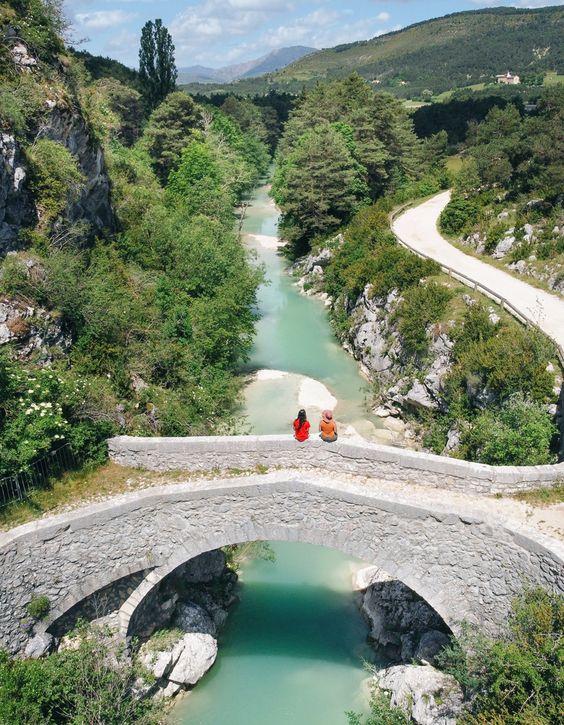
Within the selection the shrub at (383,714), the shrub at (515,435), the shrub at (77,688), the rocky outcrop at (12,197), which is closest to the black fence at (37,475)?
the shrub at (77,688)

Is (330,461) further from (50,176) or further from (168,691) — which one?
(50,176)

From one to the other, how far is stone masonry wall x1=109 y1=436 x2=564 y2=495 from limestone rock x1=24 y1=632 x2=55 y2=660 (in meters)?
3.74

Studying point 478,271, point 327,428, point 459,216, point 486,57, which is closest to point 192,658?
point 327,428

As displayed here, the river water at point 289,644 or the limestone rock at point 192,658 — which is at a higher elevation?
the limestone rock at point 192,658

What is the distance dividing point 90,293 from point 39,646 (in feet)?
29.4

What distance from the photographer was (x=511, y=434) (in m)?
14.0

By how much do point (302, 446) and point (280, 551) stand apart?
16.9ft

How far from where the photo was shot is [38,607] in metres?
10.5

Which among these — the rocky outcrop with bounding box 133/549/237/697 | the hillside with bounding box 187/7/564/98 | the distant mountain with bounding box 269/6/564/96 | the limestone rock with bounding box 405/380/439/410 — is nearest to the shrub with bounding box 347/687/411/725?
the rocky outcrop with bounding box 133/549/237/697

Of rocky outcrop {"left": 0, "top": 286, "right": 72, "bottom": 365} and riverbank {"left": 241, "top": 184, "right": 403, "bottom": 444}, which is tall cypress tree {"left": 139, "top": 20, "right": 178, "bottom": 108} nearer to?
riverbank {"left": 241, "top": 184, "right": 403, "bottom": 444}

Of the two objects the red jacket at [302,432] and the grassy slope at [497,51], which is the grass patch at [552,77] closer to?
the grassy slope at [497,51]

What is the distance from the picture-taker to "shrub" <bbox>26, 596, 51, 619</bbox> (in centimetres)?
1042

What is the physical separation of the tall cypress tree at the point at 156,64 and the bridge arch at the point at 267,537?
57254 millimetres

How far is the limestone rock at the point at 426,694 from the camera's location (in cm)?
1021
